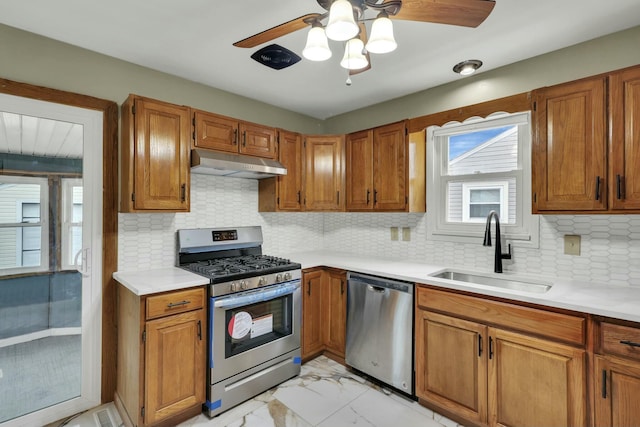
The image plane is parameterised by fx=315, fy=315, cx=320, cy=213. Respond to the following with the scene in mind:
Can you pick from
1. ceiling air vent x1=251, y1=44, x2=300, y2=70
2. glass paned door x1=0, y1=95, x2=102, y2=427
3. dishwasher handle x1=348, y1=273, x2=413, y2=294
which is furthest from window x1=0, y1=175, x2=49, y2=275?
dishwasher handle x1=348, y1=273, x2=413, y2=294

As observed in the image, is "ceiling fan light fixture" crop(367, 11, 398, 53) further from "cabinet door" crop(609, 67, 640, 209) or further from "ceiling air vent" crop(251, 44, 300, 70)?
"cabinet door" crop(609, 67, 640, 209)

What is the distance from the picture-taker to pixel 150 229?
8.21 feet

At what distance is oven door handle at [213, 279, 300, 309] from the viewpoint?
218 cm

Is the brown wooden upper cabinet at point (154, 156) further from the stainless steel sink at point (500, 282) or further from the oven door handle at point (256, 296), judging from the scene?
the stainless steel sink at point (500, 282)

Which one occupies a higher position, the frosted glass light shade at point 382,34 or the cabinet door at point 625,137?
the frosted glass light shade at point 382,34

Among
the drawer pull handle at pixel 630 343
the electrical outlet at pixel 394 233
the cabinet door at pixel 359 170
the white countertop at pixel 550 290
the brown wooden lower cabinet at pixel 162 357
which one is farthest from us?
the electrical outlet at pixel 394 233

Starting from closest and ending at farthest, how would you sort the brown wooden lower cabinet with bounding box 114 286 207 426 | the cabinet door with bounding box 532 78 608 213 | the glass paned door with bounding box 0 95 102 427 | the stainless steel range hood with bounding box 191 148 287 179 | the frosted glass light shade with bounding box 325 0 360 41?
1. the frosted glass light shade with bounding box 325 0 360 41
2. the cabinet door with bounding box 532 78 608 213
3. the brown wooden lower cabinet with bounding box 114 286 207 426
4. the glass paned door with bounding box 0 95 102 427
5. the stainless steel range hood with bounding box 191 148 287 179

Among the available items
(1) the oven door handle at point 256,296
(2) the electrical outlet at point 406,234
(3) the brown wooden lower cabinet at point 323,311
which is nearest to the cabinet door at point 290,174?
(3) the brown wooden lower cabinet at point 323,311

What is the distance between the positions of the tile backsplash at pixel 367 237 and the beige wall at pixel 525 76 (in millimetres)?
967

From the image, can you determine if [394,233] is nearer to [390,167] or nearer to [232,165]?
[390,167]

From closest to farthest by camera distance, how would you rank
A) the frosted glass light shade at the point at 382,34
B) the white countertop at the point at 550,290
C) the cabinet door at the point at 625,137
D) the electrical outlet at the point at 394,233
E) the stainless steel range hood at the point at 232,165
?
the frosted glass light shade at the point at 382,34
the white countertop at the point at 550,290
the cabinet door at the point at 625,137
the stainless steel range hood at the point at 232,165
the electrical outlet at the point at 394,233

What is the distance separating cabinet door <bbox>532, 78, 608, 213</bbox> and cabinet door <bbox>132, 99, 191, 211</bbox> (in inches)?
96.2

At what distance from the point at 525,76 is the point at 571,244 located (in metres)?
1.25

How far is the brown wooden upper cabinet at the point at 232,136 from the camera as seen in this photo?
2490 millimetres
